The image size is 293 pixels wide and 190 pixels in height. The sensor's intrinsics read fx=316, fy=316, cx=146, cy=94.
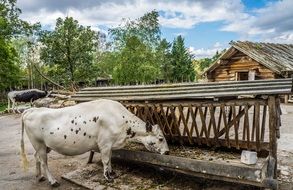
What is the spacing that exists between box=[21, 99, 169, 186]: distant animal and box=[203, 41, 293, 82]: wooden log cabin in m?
15.4

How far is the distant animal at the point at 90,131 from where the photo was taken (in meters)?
6.89

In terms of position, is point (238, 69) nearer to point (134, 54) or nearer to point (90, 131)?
point (134, 54)

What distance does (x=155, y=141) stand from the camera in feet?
23.0

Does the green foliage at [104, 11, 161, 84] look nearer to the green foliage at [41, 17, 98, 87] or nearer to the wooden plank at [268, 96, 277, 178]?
the green foliage at [41, 17, 98, 87]

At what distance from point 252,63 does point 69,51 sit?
16110 mm

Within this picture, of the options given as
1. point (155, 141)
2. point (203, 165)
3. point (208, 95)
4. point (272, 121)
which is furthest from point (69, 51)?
point (272, 121)

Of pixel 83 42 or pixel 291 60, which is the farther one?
pixel 83 42

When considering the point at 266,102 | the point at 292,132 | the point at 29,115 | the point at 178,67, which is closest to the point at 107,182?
the point at 29,115

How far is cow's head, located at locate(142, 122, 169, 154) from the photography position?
6.98 metres

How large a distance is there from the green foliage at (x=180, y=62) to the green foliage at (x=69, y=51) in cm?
1785

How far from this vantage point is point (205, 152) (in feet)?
24.6

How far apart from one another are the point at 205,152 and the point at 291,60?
1824cm

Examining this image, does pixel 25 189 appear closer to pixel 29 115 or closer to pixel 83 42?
pixel 29 115

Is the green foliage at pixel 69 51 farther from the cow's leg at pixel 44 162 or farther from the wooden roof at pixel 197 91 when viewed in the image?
the cow's leg at pixel 44 162
